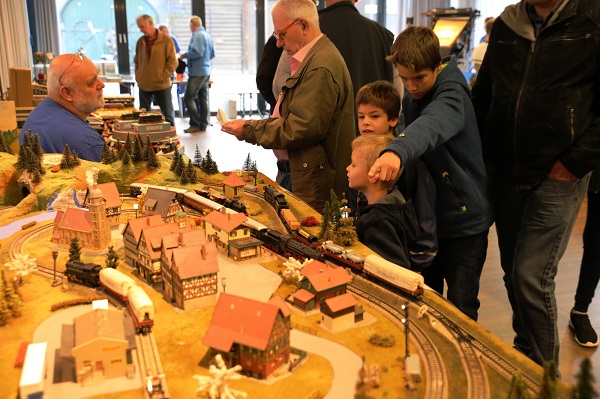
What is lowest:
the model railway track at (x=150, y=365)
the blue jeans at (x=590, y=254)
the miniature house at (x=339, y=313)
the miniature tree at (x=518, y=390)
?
the blue jeans at (x=590, y=254)

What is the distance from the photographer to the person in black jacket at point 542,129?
3293mm

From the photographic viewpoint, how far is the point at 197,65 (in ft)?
50.1

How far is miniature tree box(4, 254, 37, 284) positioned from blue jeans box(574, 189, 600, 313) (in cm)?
435

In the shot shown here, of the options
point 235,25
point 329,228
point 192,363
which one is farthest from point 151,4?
point 192,363

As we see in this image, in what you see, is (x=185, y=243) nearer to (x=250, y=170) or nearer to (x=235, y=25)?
(x=250, y=170)

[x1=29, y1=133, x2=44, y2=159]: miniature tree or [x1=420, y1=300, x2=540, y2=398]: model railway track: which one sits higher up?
[x1=29, y1=133, x2=44, y2=159]: miniature tree

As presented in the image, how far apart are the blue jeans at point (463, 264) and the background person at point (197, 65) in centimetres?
1236

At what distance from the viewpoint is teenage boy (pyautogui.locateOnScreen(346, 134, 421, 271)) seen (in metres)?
3.56

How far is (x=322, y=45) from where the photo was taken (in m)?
4.87

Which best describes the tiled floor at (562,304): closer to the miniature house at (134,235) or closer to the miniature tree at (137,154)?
the miniature house at (134,235)

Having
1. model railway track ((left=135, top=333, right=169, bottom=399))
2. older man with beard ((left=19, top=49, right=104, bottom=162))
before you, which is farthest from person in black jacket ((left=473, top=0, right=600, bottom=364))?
older man with beard ((left=19, top=49, right=104, bottom=162))

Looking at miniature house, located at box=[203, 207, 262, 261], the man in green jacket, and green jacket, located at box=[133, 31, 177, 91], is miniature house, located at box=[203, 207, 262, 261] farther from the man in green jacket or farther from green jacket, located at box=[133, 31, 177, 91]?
green jacket, located at box=[133, 31, 177, 91]

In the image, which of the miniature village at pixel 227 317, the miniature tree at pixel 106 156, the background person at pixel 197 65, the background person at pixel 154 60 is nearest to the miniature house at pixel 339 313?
the miniature village at pixel 227 317

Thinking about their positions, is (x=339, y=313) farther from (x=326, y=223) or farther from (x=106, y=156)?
(x=106, y=156)
